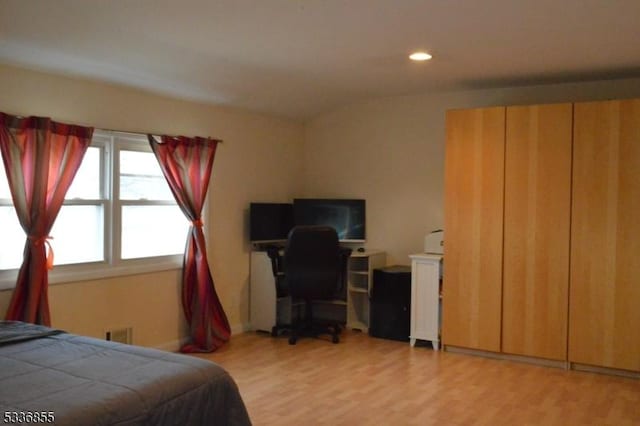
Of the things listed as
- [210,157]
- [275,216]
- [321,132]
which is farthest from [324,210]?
[210,157]

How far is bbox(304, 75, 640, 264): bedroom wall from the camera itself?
5.63 meters

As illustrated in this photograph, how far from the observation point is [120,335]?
451 cm

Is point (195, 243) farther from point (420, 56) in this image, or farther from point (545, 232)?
point (545, 232)

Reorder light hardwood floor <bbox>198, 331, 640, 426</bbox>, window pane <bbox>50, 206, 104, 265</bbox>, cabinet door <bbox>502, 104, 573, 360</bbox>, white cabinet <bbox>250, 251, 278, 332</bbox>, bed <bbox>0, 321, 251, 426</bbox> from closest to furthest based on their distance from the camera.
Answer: bed <bbox>0, 321, 251, 426</bbox> → light hardwood floor <bbox>198, 331, 640, 426</bbox> → window pane <bbox>50, 206, 104, 265</bbox> → cabinet door <bbox>502, 104, 573, 360</bbox> → white cabinet <bbox>250, 251, 278, 332</bbox>

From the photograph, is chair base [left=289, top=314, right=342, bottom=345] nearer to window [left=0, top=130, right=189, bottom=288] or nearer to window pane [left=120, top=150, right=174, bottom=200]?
window [left=0, top=130, right=189, bottom=288]

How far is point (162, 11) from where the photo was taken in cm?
307

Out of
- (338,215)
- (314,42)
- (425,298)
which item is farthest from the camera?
(338,215)

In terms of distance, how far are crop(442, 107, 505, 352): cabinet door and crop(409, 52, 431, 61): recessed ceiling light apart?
3.01ft

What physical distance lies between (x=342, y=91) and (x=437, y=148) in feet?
3.62

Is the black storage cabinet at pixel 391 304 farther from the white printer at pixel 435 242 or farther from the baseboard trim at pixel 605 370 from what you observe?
the baseboard trim at pixel 605 370

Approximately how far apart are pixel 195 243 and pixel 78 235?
40.9 inches

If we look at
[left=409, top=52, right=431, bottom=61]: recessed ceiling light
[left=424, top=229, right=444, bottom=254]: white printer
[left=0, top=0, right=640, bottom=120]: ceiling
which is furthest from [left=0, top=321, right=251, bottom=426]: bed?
[left=424, top=229, right=444, bottom=254]: white printer

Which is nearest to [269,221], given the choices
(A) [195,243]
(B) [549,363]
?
(A) [195,243]

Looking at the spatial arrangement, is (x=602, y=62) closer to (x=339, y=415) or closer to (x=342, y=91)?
(x=342, y=91)
